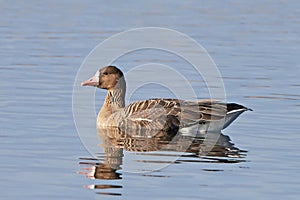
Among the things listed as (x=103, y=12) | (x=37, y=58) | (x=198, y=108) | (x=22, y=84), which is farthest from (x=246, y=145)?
(x=103, y=12)

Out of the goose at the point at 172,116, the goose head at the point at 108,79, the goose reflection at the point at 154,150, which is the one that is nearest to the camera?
the goose reflection at the point at 154,150

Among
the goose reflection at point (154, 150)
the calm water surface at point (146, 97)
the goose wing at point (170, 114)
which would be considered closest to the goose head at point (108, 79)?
the calm water surface at point (146, 97)

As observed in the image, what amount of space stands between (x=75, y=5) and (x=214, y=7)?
5316mm

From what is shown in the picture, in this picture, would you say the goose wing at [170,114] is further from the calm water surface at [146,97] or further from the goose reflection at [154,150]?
the calm water surface at [146,97]

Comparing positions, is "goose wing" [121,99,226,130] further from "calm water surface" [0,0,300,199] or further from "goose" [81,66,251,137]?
"calm water surface" [0,0,300,199]

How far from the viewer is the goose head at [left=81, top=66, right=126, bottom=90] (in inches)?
690

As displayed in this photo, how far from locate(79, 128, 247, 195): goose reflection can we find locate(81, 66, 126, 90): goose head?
121cm

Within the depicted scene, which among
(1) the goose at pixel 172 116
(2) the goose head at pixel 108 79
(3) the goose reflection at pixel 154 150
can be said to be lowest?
(3) the goose reflection at pixel 154 150

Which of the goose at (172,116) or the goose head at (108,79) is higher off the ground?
the goose head at (108,79)

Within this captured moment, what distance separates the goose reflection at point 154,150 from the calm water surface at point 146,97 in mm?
36

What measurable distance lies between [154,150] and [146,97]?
15.9 ft

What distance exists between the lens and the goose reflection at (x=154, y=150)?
13.2 meters

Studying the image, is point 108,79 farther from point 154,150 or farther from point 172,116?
point 154,150

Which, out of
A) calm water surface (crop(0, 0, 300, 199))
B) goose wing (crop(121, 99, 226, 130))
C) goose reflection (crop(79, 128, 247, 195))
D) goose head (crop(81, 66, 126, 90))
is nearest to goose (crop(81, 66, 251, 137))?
goose wing (crop(121, 99, 226, 130))
